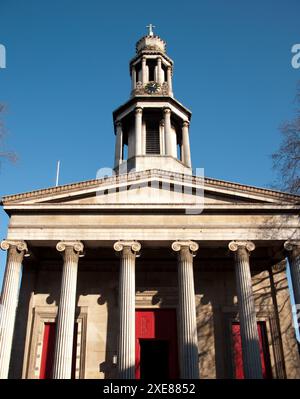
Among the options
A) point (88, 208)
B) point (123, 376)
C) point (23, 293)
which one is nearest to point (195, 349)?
point (123, 376)

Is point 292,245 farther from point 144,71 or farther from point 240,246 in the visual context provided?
point 144,71

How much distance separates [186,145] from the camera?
37.1 m

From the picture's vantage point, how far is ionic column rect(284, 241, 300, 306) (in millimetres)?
24500

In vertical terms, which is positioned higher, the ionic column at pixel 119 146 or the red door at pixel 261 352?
the ionic column at pixel 119 146

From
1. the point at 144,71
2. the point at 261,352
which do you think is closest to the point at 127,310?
the point at 261,352

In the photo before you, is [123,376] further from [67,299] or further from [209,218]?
[209,218]

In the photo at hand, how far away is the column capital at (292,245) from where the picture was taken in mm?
25047

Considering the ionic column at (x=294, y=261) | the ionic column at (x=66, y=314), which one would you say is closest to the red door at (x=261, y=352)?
the ionic column at (x=294, y=261)

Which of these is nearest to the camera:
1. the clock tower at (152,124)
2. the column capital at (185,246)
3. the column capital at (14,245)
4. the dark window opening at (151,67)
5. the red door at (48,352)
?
the column capital at (14,245)

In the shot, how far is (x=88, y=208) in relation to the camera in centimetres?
2553

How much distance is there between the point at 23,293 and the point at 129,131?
1662cm

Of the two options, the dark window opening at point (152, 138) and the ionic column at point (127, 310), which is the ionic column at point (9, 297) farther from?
the dark window opening at point (152, 138)

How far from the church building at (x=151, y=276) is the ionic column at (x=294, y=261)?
5 cm

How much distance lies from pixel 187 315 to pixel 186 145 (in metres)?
17.1
